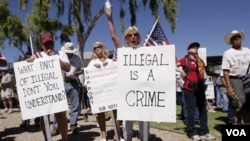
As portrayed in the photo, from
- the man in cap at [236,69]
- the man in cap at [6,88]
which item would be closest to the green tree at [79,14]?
the man in cap at [6,88]

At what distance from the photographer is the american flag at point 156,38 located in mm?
4453

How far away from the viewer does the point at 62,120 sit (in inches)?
212

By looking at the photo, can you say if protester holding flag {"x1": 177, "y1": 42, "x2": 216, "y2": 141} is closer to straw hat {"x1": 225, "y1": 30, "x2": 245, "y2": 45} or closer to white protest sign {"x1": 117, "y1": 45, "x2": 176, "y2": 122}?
straw hat {"x1": 225, "y1": 30, "x2": 245, "y2": 45}

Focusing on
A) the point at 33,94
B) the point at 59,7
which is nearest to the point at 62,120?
the point at 33,94

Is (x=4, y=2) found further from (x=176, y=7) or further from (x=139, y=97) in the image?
(x=139, y=97)

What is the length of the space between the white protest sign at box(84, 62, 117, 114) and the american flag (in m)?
1.19

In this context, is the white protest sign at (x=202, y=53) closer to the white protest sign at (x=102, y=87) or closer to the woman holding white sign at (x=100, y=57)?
the woman holding white sign at (x=100, y=57)

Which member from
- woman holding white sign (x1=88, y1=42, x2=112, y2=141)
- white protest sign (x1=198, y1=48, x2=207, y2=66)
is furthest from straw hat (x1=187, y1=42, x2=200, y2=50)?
woman holding white sign (x1=88, y1=42, x2=112, y2=141)

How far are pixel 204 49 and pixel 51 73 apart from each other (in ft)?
11.1

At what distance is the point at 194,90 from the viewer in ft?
21.2

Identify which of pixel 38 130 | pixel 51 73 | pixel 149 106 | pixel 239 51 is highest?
pixel 239 51

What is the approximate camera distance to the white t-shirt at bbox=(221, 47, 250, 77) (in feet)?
19.6

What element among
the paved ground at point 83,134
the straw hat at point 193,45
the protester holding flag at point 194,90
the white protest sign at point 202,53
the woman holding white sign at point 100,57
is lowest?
the paved ground at point 83,134

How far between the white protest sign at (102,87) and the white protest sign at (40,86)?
2.33ft
